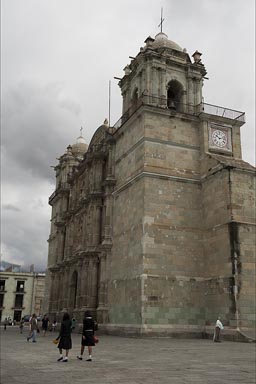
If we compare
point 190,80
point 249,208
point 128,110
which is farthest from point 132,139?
point 249,208

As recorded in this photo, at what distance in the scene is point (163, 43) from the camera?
28.4 m

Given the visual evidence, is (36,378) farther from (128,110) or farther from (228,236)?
(128,110)

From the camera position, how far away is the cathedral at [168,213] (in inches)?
834

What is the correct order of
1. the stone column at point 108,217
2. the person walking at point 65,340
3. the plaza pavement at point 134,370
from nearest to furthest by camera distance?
the plaza pavement at point 134,370 < the person walking at point 65,340 < the stone column at point 108,217

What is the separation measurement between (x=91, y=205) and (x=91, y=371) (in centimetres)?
2160

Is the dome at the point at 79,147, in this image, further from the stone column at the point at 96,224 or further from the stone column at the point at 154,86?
the stone column at the point at 154,86

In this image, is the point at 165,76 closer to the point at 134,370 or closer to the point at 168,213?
the point at 168,213

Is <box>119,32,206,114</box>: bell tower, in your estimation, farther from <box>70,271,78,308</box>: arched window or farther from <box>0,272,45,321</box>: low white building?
<box>0,272,45,321</box>: low white building

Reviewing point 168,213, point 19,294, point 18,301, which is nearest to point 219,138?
point 168,213

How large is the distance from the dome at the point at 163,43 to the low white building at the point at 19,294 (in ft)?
176

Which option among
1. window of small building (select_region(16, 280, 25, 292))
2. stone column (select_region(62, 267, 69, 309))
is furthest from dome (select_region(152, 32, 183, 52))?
window of small building (select_region(16, 280, 25, 292))

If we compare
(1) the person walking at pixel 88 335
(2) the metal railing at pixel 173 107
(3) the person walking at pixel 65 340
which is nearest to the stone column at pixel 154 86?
(2) the metal railing at pixel 173 107

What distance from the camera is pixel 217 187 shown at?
22.9 meters

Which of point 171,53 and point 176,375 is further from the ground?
point 171,53
